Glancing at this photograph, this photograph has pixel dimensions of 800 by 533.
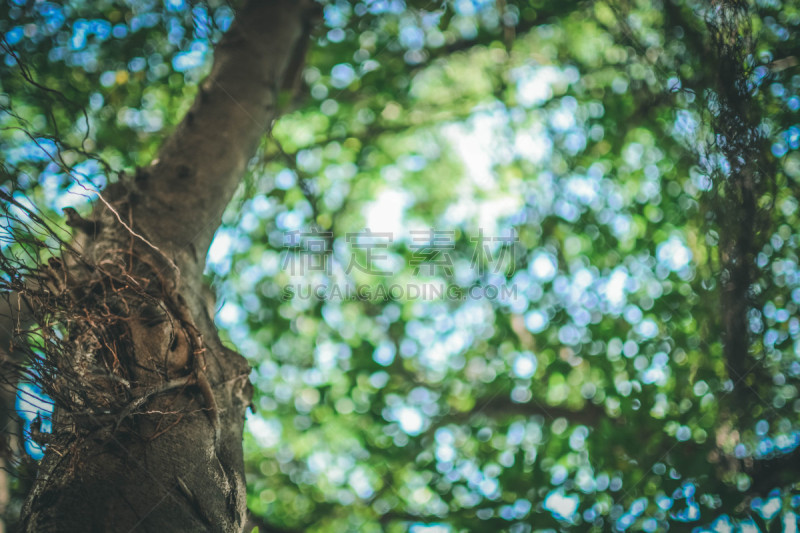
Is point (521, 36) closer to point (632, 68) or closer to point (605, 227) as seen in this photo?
point (632, 68)

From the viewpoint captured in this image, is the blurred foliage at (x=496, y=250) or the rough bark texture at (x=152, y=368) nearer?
the rough bark texture at (x=152, y=368)

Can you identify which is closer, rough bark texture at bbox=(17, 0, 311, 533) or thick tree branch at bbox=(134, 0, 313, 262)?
rough bark texture at bbox=(17, 0, 311, 533)

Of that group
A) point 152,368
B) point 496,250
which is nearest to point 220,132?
point 152,368

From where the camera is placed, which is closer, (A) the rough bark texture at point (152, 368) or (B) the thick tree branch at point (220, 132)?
(A) the rough bark texture at point (152, 368)

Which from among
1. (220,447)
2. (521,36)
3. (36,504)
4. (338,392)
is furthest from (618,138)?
(36,504)

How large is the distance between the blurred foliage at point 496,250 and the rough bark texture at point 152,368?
0.37m

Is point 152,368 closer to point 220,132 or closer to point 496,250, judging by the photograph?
point 220,132

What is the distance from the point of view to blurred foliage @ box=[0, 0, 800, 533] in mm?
2746

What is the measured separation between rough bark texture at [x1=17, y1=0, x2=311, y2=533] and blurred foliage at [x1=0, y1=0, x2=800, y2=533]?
1.22 feet

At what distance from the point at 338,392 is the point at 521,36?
12.9 feet

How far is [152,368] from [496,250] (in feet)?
12.5

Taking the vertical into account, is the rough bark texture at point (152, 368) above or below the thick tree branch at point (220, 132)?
below

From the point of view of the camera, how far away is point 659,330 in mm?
3773

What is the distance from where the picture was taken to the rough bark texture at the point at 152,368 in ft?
4.13
